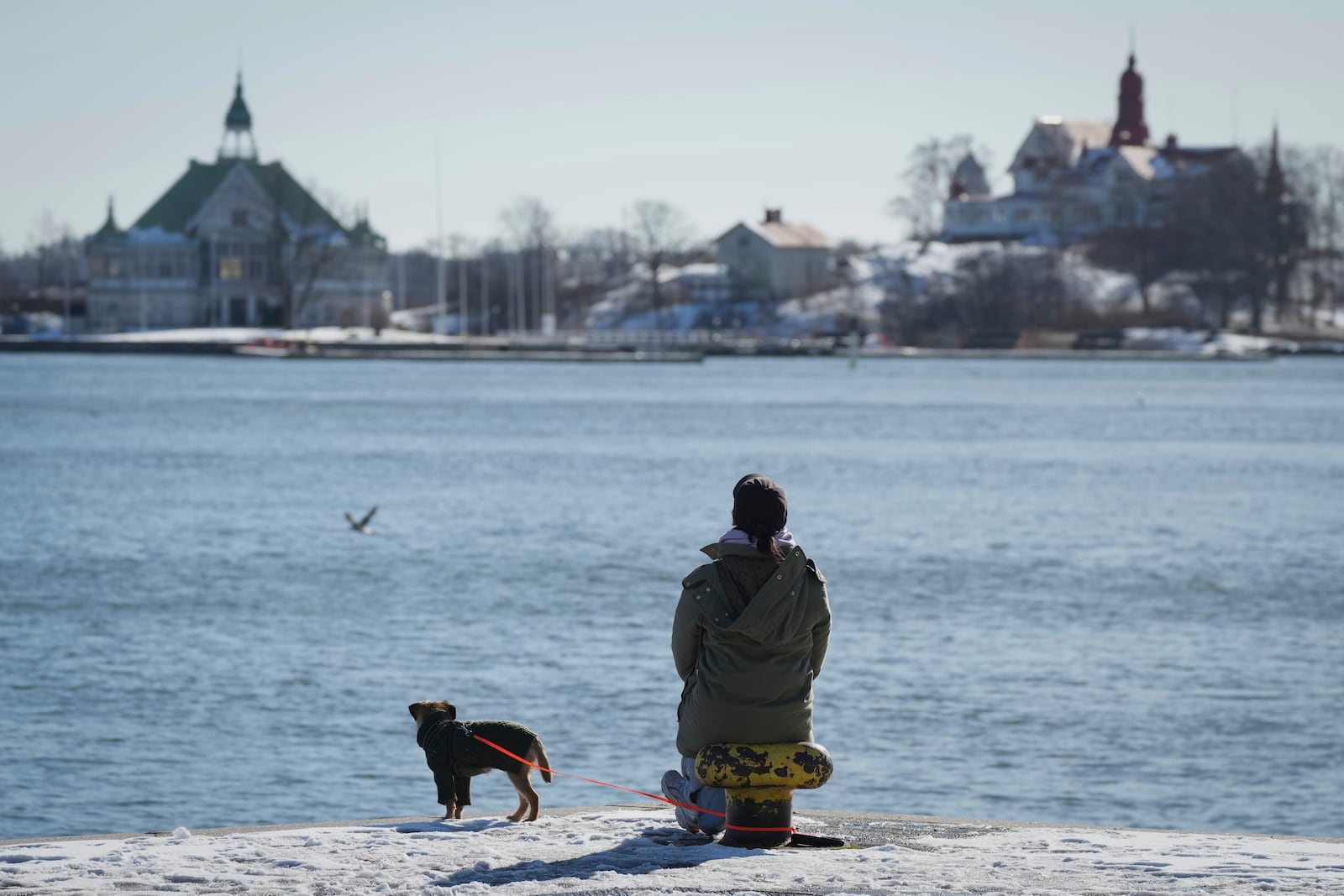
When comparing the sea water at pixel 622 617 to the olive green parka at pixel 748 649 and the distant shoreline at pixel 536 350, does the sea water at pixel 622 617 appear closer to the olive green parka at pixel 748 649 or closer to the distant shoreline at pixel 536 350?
the olive green parka at pixel 748 649

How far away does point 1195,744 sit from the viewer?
19.8m

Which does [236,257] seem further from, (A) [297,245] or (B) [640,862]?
(B) [640,862]

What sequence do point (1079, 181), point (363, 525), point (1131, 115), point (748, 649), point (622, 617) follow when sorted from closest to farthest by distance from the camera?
point (748, 649) < point (622, 617) < point (363, 525) < point (1079, 181) < point (1131, 115)

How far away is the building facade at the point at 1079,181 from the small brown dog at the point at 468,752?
152737 millimetres

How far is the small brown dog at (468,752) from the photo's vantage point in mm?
8453

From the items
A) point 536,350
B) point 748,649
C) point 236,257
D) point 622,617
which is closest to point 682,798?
point 748,649

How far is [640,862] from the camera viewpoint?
7.73 metres

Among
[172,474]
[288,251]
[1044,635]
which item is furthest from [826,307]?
[1044,635]

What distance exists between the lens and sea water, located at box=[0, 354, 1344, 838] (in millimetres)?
18078

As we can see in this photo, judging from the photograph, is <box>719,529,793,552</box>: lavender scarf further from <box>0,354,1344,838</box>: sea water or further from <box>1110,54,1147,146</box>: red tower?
<box>1110,54,1147,146</box>: red tower

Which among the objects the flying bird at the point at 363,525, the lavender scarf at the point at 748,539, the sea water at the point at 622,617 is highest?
the lavender scarf at the point at 748,539

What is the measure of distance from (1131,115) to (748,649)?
174m

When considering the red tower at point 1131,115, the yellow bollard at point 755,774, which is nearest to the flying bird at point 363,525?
the yellow bollard at point 755,774

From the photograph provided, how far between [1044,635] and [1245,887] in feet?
66.7
